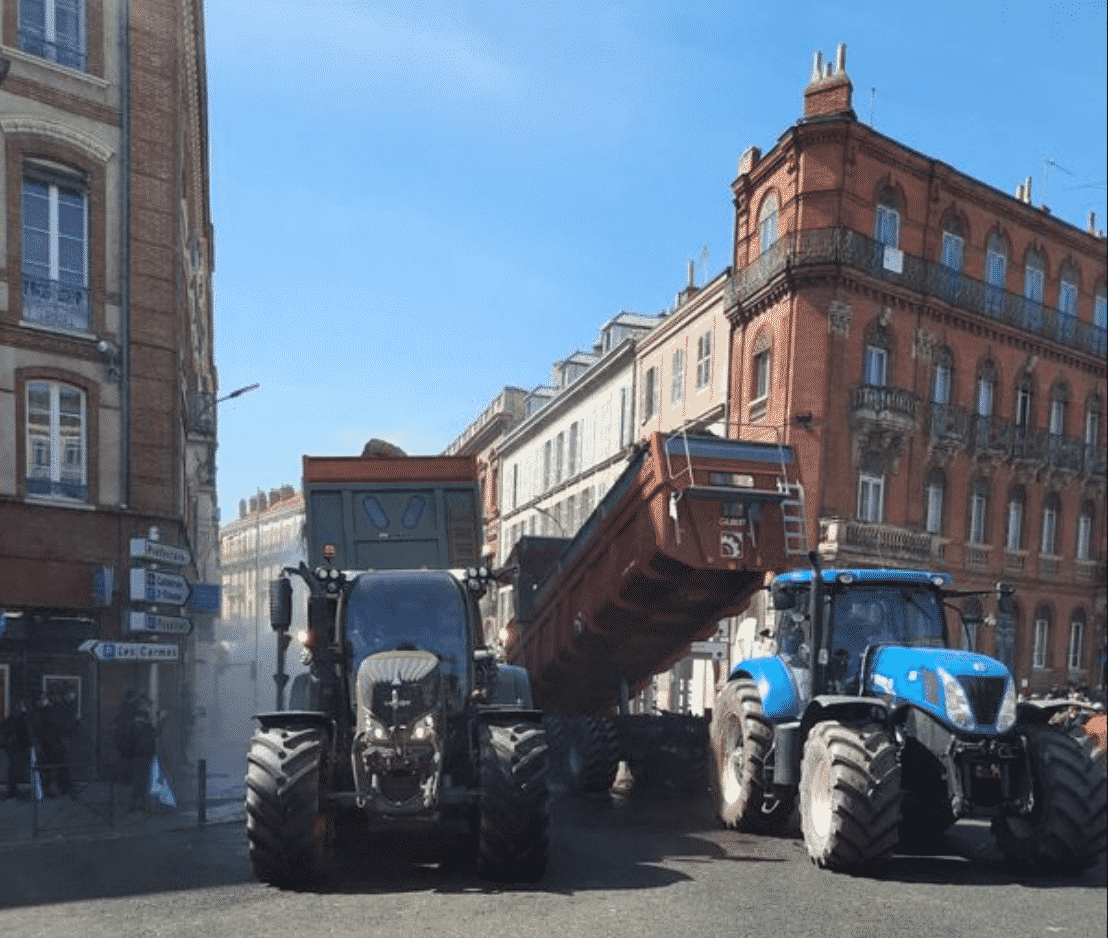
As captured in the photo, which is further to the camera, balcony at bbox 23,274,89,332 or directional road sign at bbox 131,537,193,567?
directional road sign at bbox 131,537,193,567

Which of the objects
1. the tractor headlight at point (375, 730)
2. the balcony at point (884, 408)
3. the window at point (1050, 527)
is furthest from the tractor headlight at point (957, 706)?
the tractor headlight at point (375, 730)

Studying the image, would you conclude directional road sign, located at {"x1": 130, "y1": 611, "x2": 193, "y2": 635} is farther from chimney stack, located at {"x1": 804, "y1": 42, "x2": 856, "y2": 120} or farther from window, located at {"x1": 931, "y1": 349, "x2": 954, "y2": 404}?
chimney stack, located at {"x1": 804, "y1": 42, "x2": 856, "y2": 120}

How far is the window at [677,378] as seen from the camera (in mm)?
9452

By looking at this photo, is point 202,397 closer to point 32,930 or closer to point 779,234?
point 32,930

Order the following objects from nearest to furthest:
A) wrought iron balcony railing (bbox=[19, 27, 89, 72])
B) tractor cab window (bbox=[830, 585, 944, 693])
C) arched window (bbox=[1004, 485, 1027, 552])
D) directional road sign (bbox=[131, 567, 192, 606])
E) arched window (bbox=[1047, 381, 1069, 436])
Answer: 1. arched window (bbox=[1047, 381, 1069, 436])
2. arched window (bbox=[1004, 485, 1027, 552])
3. tractor cab window (bbox=[830, 585, 944, 693])
4. wrought iron balcony railing (bbox=[19, 27, 89, 72])
5. directional road sign (bbox=[131, 567, 192, 606])

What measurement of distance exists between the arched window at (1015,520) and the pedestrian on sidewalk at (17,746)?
12.5 metres

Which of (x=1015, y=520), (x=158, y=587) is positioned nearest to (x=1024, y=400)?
(x=1015, y=520)

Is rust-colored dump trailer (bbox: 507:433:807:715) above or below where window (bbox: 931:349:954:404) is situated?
below

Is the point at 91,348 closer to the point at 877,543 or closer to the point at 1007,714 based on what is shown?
the point at 877,543

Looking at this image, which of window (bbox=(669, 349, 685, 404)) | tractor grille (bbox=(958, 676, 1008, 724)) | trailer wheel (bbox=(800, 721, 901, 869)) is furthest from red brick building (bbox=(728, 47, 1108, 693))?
trailer wheel (bbox=(800, 721, 901, 869))

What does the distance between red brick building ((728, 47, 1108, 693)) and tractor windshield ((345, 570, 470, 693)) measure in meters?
3.16

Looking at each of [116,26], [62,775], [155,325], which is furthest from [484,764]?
[116,26]

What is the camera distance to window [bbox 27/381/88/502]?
578 inches

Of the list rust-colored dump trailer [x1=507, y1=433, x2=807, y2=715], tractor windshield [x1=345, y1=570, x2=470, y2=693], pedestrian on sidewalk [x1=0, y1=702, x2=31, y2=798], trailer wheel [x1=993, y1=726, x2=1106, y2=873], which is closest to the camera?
trailer wheel [x1=993, y1=726, x2=1106, y2=873]
